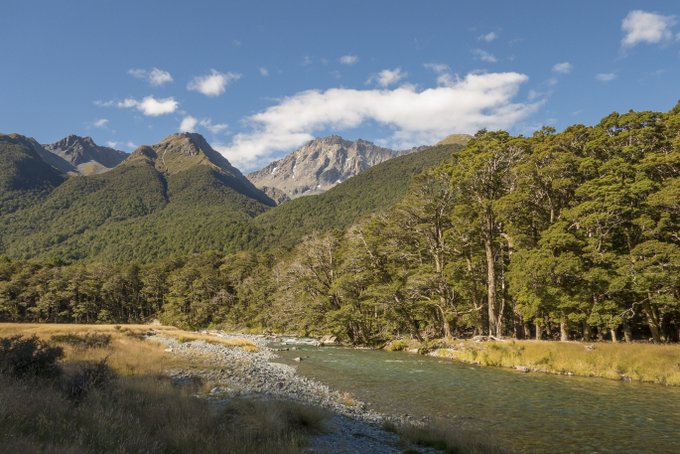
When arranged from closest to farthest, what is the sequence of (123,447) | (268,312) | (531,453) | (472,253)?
1. (123,447)
2. (531,453)
3. (472,253)
4. (268,312)

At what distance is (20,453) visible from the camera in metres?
5.71

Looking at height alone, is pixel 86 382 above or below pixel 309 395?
above

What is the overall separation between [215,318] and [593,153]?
83.2m

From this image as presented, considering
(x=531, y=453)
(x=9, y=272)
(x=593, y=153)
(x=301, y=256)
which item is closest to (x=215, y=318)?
(x=301, y=256)

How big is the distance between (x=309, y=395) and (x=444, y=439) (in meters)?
8.32

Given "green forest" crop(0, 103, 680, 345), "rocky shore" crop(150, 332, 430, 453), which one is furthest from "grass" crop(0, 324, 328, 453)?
"green forest" crop(0, 103, 680, 345)

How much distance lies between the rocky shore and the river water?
5.09 feet

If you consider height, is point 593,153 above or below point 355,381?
above

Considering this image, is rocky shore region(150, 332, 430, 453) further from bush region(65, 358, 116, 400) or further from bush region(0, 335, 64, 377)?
bush region(0, 335, 64, 377)

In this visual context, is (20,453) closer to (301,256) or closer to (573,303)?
(573,303)

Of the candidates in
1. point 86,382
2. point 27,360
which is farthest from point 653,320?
point 27,360

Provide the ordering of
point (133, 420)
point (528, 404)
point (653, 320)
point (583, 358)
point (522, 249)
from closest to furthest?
point (133, 420), point (528, 404), point (583, 358), point (653, 320), point (522, 249)

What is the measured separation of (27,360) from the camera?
12609 millimetres

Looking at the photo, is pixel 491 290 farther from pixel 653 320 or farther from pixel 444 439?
pixel 444 439
